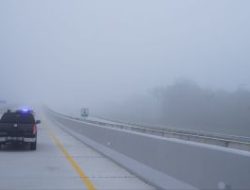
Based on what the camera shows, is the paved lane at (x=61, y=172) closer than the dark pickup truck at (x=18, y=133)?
Yes

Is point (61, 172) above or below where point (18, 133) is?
below

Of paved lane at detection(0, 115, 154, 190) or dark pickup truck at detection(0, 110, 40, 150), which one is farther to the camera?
dark pickup truck at detection(0, 110, 40, 150)

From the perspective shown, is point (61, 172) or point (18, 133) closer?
point (61, 172)

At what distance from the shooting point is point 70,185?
14.0 m

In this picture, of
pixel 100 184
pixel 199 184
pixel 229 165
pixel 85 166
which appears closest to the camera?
pixel 229 165

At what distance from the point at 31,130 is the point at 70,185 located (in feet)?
42.1

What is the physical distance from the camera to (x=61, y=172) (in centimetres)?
1694

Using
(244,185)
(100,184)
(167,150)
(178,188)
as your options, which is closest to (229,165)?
(244,185)

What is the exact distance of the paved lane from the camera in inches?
550

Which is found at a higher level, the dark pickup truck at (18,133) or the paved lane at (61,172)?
the dark pickup truck at (18,133)

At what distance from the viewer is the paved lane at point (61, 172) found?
1396 centimetres

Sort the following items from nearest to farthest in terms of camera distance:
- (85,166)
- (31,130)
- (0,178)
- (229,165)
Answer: (229,165), (0,178), (85,166), (31,130)

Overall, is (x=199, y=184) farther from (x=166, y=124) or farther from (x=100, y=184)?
(x=166, y=124)

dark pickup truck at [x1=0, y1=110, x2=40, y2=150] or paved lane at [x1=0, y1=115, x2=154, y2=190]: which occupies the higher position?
dark pickup truck at [x1=0, y1=110, x2=40, y2=150]
